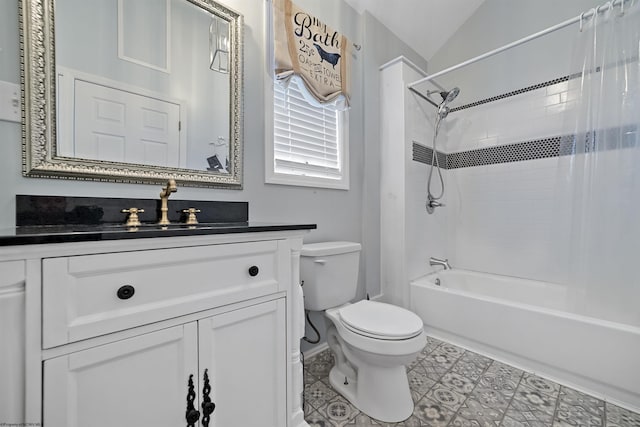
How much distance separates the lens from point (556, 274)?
202cm

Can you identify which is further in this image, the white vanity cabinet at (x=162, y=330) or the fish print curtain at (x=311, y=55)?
the fish print curtain at (x=311, y=55)

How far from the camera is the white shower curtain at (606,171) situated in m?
1.36

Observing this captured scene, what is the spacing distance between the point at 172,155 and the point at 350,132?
1249mm

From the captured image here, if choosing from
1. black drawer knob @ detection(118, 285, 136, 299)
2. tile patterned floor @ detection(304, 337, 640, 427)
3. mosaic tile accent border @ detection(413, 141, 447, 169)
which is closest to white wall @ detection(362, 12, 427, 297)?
mosaic tile accent border @ detection(413, 141, 447, 169)

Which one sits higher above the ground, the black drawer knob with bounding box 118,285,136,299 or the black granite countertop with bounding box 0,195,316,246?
the black granite countertop with bounding box 0,195,316,246

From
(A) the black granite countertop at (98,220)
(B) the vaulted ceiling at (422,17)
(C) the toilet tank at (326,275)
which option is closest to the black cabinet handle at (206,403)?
(A) the black granite countertop at (98,220)

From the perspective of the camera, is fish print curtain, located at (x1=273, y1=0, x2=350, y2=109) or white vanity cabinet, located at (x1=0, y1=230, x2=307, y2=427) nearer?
white vanity cabinet, located at (x1=0, y1=230, x2=307, y2=427)

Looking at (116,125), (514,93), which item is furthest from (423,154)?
(116,125)

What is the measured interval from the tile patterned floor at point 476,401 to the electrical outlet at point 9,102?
1.62 meters

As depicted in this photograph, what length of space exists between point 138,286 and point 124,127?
73cm

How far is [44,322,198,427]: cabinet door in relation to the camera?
57 centimetres

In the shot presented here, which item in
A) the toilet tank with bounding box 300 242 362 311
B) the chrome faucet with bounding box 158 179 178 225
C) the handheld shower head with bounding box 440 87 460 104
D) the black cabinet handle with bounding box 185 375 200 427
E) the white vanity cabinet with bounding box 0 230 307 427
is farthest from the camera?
the handheld shower head with bounding box 440 87 460 104

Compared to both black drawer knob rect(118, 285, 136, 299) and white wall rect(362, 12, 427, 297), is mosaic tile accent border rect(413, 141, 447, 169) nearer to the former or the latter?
white wall rect(362, 12, 427, 297)

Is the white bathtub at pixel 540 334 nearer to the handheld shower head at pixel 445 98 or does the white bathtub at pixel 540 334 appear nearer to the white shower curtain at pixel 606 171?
the white shower curtain at pixel 606 171
